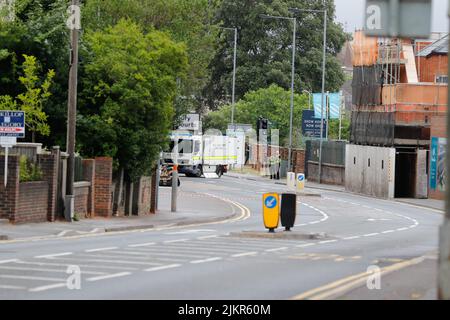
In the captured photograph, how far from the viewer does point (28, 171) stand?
1209 inches

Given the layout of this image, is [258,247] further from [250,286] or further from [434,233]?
[434,233]

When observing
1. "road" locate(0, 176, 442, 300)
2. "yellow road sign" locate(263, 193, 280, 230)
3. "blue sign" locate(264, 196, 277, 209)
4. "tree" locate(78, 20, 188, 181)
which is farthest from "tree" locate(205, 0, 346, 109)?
"yellow road sign" locate(263, 193, 280, 230)

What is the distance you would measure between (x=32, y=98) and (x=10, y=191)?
5.84 meters

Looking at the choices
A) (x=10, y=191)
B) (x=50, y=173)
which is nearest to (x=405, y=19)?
(x=10, y=191)

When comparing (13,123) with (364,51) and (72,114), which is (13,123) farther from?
(364,51)

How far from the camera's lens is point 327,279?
17.0 m

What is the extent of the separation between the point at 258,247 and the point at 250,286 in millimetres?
8423

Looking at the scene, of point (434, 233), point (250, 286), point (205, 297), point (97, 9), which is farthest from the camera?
point (97, 9)

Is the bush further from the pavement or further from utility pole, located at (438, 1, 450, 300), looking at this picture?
utility pole, located at (438, 1, 450, 300)

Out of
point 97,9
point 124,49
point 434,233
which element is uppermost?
point 97,9

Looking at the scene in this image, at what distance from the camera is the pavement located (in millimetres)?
26750

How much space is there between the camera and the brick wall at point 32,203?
96.1ft

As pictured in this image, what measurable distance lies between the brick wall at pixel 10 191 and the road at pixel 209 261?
9.67ft

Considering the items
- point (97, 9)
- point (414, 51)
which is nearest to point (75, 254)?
point (97, 9)
